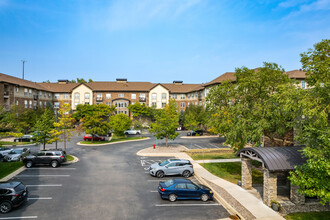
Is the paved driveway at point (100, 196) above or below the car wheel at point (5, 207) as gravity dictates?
below

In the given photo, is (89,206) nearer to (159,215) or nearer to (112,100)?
(159,215)

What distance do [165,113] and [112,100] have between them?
112 ft

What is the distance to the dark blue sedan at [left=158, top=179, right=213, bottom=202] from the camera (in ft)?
45.9

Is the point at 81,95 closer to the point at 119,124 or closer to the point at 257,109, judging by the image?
the point at 119,124

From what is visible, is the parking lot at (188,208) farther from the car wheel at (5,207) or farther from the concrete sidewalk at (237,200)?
the car wheel at (5,207)

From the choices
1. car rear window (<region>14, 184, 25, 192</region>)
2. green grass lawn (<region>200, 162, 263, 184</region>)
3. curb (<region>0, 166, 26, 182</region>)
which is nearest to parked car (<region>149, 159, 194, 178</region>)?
green grass lawn (<region>200, 162, 263, 184</region>)

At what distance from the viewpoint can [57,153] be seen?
74.0 ft

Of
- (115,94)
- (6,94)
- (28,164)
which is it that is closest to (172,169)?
(28,164)

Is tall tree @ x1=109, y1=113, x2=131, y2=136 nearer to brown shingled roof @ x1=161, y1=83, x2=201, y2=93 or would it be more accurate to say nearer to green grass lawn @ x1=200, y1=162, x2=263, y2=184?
green grass lawn @ x1=200, y1=162, x2=263, y2=184

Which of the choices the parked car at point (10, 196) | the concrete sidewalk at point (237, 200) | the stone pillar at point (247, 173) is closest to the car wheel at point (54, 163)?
the parked car at point (10, 196)

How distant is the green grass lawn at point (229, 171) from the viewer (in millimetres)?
19241

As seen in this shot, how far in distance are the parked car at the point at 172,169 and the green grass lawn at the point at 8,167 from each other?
13.2 m

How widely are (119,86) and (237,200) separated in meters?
58.4

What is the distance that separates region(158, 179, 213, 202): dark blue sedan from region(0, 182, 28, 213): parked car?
8.34m
